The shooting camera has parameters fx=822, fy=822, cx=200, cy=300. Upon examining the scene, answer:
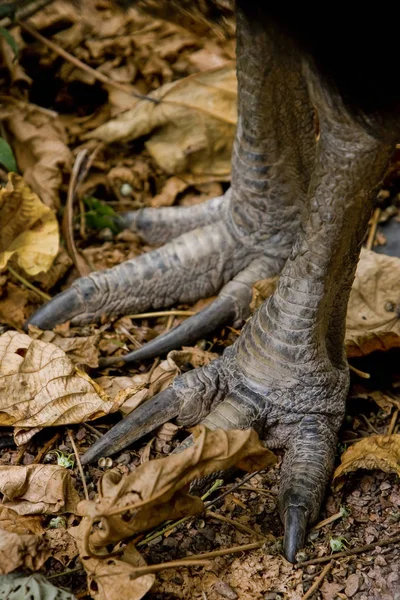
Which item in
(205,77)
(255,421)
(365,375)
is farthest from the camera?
(205,77)

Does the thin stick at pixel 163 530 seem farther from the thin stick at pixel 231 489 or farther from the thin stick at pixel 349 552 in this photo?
the thin stick at pixel 349 552

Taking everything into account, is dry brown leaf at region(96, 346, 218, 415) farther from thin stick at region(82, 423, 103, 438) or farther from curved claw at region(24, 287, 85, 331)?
curved claw at region(24, 287, 85, 331)

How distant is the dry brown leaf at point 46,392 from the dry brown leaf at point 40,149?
0.90 meters


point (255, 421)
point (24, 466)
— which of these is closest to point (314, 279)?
point (255, 421)

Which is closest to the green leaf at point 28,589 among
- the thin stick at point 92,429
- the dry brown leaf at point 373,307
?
the thin stick at point 92,429

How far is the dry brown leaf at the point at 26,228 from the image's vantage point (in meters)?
2.86

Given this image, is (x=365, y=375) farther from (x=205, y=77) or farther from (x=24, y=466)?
(x=205, y=77)

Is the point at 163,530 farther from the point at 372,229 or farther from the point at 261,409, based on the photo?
the point at 372,229

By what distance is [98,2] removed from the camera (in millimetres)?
2174

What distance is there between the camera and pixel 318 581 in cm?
200

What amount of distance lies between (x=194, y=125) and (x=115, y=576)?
85.6 inches

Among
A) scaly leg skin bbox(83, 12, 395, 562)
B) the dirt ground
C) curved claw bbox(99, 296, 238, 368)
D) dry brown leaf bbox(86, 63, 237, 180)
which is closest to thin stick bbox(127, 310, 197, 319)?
the dirt ground

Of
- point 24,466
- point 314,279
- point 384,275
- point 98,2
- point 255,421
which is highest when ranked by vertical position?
point 98,2

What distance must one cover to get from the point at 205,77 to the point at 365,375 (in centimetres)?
168
